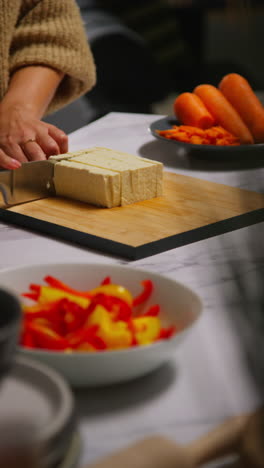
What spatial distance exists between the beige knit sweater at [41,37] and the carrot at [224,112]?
38 cm

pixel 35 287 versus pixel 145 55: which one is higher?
pixel 35 287

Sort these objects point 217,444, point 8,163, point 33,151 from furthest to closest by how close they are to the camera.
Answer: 1. point 33,151
2. point 8,163
3. point 217,444

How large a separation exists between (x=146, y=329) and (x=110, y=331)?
0.05m

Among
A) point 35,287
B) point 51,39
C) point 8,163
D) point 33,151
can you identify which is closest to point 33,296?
point 35,287

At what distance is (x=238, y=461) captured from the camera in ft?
1.99

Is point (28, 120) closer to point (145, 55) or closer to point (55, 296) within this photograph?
point (55, 296)

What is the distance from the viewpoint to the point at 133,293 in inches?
34.7

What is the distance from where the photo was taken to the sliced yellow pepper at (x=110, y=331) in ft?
2.39

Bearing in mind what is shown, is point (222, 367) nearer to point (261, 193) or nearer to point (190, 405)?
point (190, 405)

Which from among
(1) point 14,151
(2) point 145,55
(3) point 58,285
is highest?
(3) point 58,285

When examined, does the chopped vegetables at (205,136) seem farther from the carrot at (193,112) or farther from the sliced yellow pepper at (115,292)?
the sliced yellow pepper at (115,292)

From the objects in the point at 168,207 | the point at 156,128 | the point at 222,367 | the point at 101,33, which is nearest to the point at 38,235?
the point at 168,207

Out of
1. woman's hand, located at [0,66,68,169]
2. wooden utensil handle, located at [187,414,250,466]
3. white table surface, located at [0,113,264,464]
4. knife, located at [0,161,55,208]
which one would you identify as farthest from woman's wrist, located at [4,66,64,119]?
wooden utensil handle, located at [187,414,250,466]

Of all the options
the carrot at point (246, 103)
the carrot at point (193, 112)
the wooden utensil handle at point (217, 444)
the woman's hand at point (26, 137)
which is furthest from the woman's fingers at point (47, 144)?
the wooden utensil handle at point (217, 444)
